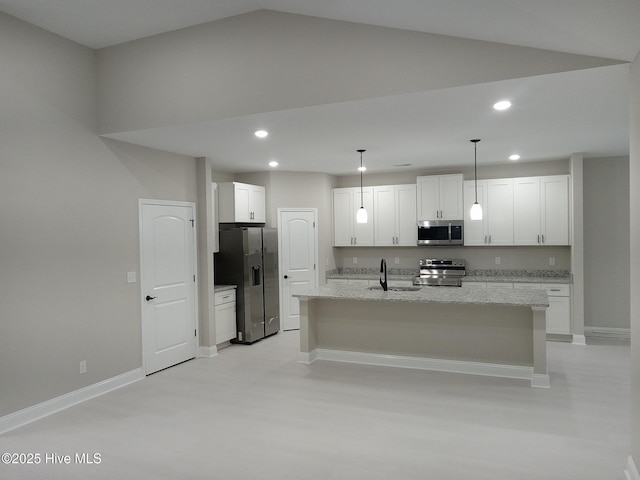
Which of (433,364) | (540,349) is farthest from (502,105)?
(433,364)

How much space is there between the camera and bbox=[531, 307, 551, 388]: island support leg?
14.4 feet

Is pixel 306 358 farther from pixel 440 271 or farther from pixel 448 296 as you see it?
pixel 440 271

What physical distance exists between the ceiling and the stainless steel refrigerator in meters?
1.19

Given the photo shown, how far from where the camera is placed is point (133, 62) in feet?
14.6

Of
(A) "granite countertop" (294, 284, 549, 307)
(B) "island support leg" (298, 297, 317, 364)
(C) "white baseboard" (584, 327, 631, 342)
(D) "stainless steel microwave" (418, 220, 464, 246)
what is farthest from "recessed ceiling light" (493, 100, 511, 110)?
(C) "white baseboard" (584, 327, 631, 342)

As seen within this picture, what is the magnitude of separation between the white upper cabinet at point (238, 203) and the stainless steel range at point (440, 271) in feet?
9.26

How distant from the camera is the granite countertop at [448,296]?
4.44m

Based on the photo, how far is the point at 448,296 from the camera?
474 cm

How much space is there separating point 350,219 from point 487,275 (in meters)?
2.45

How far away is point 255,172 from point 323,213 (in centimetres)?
137

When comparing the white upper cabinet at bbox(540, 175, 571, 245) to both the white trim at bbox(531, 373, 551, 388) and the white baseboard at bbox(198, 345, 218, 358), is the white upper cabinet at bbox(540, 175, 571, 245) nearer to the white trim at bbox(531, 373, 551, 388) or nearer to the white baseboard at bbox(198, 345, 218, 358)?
the white trim at bbox(531, 373, 551, 388)

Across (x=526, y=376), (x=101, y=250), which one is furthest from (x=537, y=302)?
(x=101, y=250)

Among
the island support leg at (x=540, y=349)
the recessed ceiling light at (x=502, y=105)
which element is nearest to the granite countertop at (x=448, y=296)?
the island support leg at (x=540, y=349)

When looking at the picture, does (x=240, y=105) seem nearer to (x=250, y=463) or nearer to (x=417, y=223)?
(x=250, y=463)
